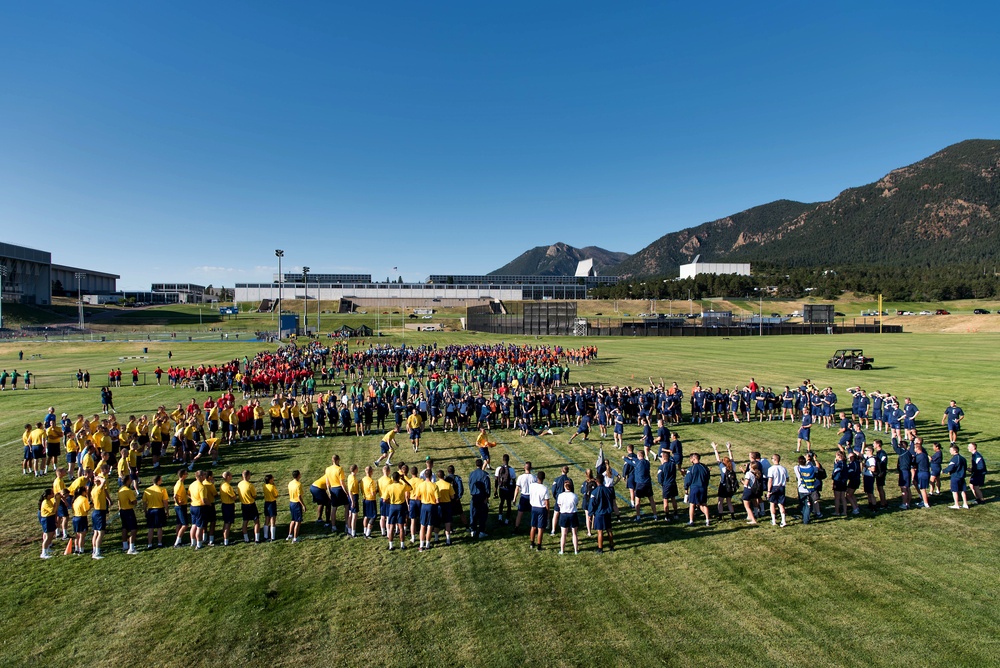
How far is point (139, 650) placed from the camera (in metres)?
6.80

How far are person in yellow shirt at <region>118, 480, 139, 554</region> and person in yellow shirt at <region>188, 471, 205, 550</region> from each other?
3.17ft

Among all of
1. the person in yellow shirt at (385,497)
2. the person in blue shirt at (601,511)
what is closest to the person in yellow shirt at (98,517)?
the person in yellow shirt at (385,497)

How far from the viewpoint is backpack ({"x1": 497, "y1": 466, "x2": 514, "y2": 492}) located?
11.1m

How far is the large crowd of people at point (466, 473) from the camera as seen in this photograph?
32.5 ft

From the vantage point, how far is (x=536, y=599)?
798 cm

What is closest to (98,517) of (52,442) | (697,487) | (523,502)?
(52,442)

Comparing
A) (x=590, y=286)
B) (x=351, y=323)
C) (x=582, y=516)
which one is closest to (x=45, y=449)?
(x=582, y=516)

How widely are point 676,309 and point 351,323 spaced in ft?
209

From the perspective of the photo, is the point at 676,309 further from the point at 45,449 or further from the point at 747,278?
the point at 45,449

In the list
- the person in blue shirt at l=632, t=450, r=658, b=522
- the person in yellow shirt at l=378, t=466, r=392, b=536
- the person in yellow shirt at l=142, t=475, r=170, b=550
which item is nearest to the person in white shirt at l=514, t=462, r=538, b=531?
the person in blue shirt at l=632, t=450, r=658, b=522

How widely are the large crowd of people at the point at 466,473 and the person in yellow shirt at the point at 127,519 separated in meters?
0.02

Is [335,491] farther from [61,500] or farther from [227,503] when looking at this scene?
[61,500]

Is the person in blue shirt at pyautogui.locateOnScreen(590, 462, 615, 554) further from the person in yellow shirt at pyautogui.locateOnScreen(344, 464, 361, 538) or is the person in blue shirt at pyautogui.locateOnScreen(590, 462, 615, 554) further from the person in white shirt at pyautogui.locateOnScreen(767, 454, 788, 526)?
the person in yellow shirt at pyautogui.locateOnScreen(344, 464, 361, 538)

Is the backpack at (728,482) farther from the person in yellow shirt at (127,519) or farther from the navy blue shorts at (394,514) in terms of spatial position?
the person in yellow shirt at (127,519)
